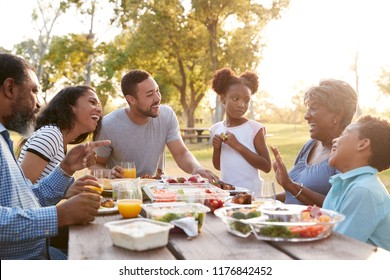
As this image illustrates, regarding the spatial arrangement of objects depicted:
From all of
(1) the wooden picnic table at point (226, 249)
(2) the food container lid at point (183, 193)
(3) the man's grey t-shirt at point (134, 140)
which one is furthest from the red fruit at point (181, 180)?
(3) the man's grey t-shirt at point (134, 140)

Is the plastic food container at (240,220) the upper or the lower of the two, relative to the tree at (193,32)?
lower

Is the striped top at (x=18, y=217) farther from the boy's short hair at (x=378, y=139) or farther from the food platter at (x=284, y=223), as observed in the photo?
the boy's short hair at (x=378, y=139)

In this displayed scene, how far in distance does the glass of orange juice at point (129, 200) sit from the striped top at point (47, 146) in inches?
45.1

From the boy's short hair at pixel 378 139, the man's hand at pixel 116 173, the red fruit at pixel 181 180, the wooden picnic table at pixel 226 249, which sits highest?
the boy's short hair at pixel 378 139

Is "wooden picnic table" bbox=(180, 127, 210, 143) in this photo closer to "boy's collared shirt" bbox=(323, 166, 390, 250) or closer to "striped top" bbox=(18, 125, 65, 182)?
"striped top" bbox=(18, 125, 65, 182)

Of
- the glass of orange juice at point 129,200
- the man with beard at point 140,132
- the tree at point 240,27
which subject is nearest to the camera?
the glass of orange juice at point 129,200

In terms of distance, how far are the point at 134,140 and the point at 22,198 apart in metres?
2.27

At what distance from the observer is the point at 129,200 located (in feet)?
8.24

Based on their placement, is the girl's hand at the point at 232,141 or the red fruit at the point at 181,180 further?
the girl's hand at the point at 232,141

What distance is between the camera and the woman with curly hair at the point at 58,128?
11.3ft

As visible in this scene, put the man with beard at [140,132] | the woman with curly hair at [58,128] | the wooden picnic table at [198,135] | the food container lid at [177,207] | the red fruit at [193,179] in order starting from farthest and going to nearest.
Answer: the wooden picnic table at [198,135] → the man with beard at [140,132] → the woman with curly hair at [58,128] → the red fruit at [193,179] → the food container lid at [177,207]

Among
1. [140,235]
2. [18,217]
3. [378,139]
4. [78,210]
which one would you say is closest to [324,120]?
[378,139]
